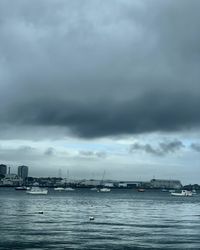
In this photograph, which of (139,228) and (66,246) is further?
(139,228)

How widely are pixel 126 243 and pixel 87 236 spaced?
10.3m

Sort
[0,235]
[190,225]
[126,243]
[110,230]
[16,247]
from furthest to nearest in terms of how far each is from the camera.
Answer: [190,225] < [110,230] < [0,235] < [126,243] < [16,247]

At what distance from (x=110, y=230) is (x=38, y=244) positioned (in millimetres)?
23136

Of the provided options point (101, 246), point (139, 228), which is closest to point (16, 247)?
point (101, 246)

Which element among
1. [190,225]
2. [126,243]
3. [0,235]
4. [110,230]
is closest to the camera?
[126,243]

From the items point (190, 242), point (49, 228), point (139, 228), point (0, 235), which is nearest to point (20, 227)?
point (49, 228)

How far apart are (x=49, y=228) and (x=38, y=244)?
21101 millimetres

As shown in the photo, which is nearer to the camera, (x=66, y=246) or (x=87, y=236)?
(x=66, y=246)

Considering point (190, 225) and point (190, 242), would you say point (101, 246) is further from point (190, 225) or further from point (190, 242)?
point (190, 225)

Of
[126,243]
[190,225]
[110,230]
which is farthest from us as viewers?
[190,225]

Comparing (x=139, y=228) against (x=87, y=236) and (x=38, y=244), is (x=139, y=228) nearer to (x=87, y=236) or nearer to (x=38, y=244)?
(x=87, y=236)

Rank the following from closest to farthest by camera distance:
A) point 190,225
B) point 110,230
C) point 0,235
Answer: point 0,235 → point 110,230 → point 190,225

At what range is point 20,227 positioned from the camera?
306 feet

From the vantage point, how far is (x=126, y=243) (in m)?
73.7
